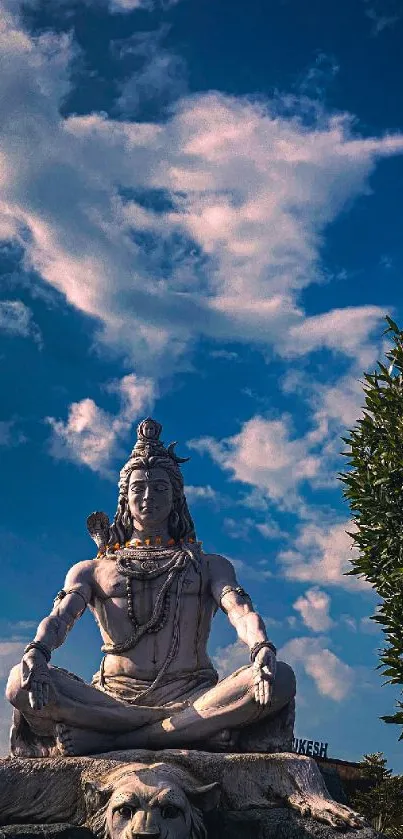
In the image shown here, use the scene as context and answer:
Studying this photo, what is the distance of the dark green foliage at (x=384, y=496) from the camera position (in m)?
14.4

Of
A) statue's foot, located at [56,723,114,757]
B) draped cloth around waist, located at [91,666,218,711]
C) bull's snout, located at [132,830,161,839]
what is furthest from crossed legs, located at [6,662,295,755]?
bull's snout, located at [132,830,161,839]

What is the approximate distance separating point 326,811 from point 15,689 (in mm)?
Result: 2778

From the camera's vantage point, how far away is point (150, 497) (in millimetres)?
10086

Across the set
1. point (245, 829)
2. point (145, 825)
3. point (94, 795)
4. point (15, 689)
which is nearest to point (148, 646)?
point (15, 689)

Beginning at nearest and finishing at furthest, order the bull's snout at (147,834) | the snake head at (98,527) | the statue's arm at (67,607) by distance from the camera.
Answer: the bull's snout at (147,834), the statue's arm at (67,607), the snake head at (98,527)

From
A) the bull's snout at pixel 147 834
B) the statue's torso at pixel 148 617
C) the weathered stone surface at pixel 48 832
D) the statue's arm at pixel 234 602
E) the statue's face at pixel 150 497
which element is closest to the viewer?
the bull's snout at pixel 147 834

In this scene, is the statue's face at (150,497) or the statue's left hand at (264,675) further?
the statue's face at (150,497)

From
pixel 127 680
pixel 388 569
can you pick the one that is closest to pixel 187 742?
pixel 127 680

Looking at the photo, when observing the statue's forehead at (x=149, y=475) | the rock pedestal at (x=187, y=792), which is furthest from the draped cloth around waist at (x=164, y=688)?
the statue's forehead at (x=149, y=475)

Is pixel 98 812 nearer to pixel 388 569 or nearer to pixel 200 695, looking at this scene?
pixel 200 695

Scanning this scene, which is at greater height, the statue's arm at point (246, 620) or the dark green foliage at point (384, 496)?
the dark green foliage at point (384, 496)

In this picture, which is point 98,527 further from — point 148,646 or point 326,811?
point 326,811

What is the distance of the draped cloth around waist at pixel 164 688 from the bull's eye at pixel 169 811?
185 cm

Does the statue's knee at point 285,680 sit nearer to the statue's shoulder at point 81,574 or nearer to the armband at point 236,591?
the armband at point 236,591
